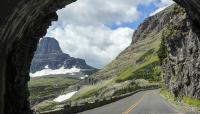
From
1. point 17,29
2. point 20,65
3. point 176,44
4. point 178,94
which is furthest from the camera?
point 176,44

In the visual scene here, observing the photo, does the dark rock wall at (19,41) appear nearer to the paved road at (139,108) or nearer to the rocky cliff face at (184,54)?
the rocky cliff face at (184,54)

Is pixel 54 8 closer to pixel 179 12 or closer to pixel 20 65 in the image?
pixel 20 65

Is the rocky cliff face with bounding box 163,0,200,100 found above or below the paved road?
above

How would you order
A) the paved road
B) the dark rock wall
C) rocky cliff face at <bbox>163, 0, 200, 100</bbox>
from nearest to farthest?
the dark rock wall, rocky cliff face at <bbox>163, 0, 200, 100</bbox>, the paved road

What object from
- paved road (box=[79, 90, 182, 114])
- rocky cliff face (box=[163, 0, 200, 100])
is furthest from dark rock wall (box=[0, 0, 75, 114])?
paved road (box=[79, 90, 182, 114])

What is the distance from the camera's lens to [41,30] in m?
16.9

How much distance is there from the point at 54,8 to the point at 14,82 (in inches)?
115

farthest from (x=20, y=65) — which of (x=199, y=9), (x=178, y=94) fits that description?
(x=178, y=94)

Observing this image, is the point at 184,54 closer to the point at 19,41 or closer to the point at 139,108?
the point at 139,108

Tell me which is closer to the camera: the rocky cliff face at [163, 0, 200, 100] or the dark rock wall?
the dark rock wall

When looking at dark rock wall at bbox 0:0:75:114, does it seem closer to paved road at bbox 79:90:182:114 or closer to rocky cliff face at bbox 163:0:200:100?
rocky cliff face at bbox 163:0:200:100

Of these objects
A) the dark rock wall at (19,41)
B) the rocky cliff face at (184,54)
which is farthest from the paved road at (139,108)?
the dark rock wall at (19,41)

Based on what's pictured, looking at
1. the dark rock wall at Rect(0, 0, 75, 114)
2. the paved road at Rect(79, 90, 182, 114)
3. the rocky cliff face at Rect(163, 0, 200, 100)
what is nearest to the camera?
the dark rock wall at Rect(0, 0, 75, 114)

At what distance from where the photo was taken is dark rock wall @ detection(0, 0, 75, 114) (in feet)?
41.9
